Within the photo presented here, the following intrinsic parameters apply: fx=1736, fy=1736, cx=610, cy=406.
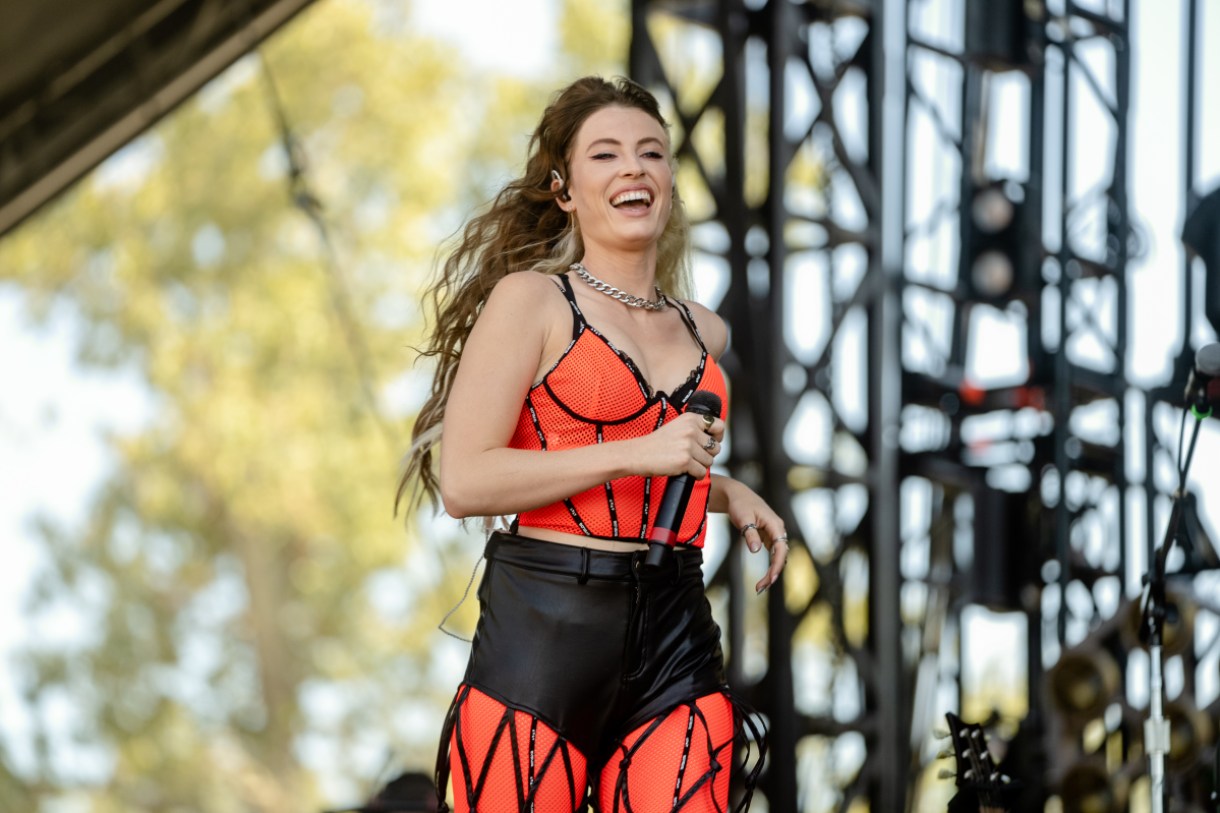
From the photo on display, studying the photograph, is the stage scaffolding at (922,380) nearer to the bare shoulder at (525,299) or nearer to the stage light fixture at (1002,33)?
the stage light fixture at (1002,33)

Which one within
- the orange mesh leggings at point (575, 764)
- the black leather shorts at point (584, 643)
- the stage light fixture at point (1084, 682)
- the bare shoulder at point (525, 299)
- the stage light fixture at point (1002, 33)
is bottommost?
the stage light fixture at point (1084, 682)

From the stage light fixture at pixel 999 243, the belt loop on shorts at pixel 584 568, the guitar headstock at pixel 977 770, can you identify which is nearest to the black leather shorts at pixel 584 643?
the belt loop on shorts at pixel 584 568

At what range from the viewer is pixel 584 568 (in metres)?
2.54

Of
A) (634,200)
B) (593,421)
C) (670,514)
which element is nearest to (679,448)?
(670,514)

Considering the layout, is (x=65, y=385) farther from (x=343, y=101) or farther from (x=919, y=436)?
(x=919, y=436)

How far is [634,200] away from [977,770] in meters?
1.48

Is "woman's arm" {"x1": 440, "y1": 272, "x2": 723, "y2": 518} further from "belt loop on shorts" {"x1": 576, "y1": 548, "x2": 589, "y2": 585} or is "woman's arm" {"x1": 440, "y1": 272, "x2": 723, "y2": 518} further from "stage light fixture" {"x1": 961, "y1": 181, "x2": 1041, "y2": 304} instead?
"stage light fixture" {"x1": 961, "y1": 181, "x2": 1041, "y2": 304}

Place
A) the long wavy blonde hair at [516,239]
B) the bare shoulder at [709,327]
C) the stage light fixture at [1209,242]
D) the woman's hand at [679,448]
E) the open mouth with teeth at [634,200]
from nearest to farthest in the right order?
the woman's hand at [679,448], the open mouth with teeth at [634,200], the long wavy blonde hair at [516,239], the bare shoulder at [709,327], the stage light fixture at [1209,242]

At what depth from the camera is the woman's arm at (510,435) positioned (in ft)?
7.83

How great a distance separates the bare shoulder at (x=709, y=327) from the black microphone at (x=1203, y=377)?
1.12 m

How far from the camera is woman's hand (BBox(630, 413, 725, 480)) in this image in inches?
92.6

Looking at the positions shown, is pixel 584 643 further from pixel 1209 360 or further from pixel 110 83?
pixel 110 83

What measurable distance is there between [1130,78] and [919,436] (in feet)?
6.53

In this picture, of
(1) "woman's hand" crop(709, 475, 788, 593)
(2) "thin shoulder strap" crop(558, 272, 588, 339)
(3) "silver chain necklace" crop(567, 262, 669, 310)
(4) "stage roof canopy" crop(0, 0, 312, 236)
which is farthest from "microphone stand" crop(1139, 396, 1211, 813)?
(4) "stage roof canopy" crop(0, 0, 312, 236)
